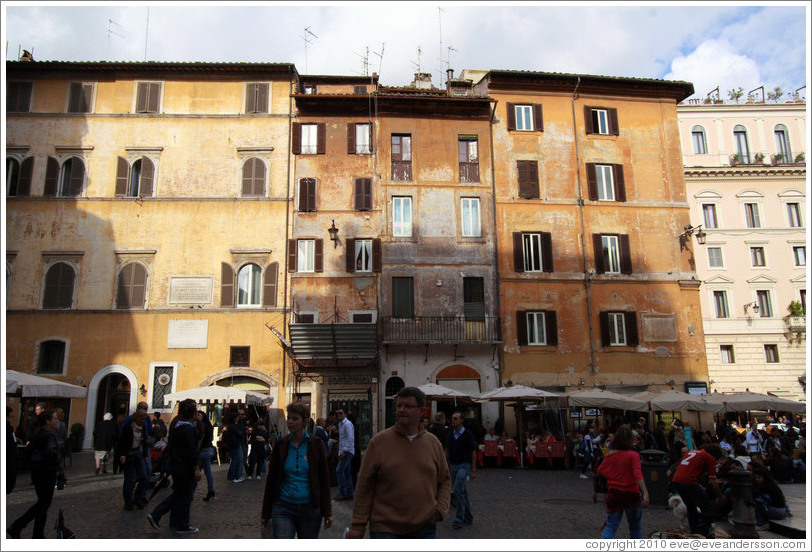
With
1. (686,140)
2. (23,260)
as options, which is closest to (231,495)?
(23,260)

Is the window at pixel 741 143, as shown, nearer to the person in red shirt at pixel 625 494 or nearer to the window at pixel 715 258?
the window at pixel 715 258

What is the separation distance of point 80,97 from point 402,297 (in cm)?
1645

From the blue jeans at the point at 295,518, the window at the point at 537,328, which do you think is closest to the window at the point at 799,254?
the window at the point at 537,328

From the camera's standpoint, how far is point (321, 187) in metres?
27.3

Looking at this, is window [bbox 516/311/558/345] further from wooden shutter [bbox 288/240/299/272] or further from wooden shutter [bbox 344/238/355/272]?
wooden shutter [bbox 288/240/299/272]

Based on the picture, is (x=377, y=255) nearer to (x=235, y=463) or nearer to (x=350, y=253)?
(x=350, y=253)

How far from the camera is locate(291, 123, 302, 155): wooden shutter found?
2727cm

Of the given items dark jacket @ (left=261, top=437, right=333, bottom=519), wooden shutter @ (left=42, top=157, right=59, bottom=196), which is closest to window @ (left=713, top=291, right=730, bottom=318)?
wooden shutter @ (left=42, top=157, right=59, bottom=196)

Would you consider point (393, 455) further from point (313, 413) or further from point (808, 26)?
point (313, 413)

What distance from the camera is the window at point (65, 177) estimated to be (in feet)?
87.9

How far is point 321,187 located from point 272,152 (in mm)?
2605

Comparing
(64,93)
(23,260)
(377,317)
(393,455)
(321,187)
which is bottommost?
(393,455)

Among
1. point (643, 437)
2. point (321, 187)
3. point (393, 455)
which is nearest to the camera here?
point (393, 455)

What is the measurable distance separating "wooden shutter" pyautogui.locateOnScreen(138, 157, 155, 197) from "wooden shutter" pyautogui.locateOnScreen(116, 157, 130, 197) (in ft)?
2.07
